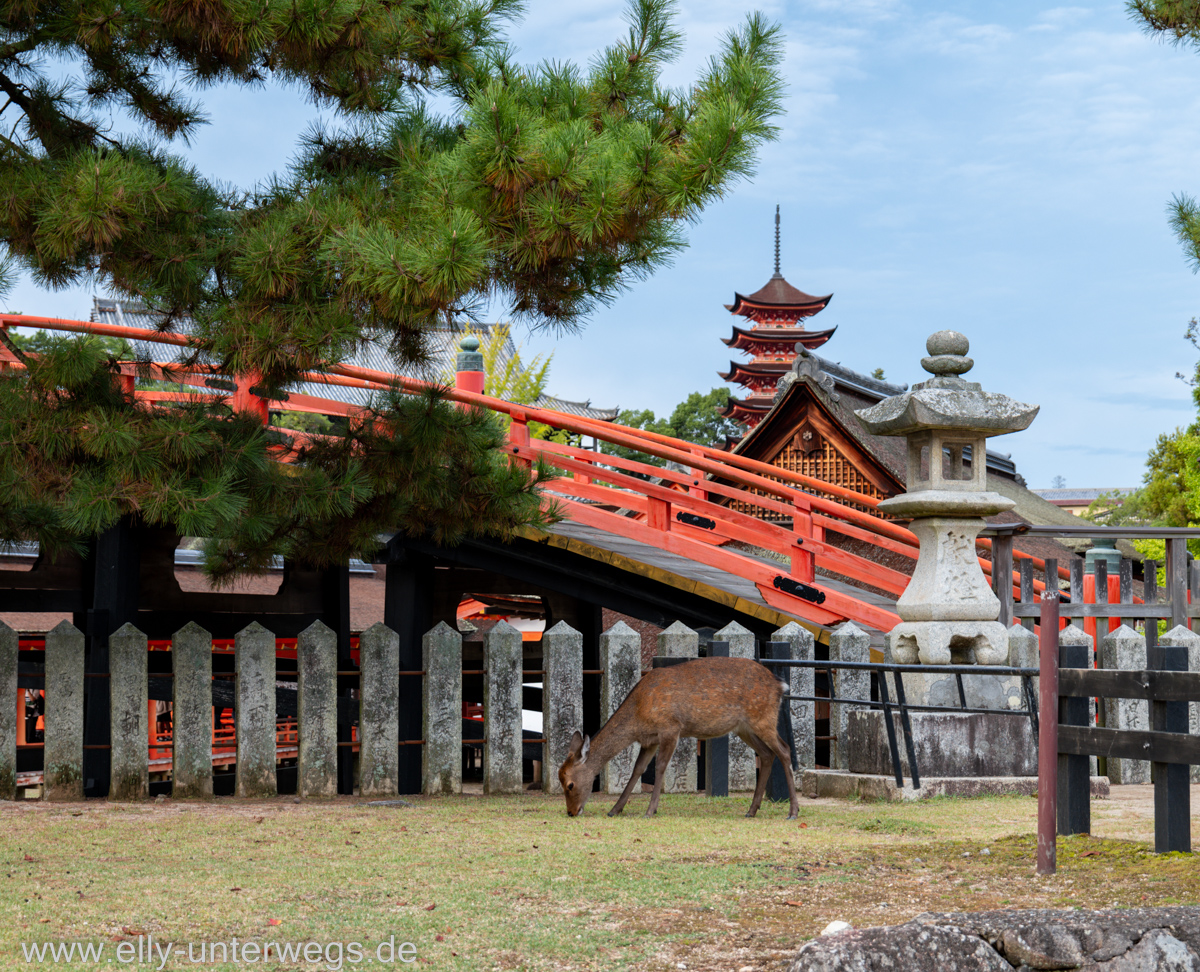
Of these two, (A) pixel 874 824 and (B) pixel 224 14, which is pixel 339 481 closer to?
(B) pixel 224 14

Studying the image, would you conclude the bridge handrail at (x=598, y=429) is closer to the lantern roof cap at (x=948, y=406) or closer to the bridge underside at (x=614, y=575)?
the bridge underside at (x=614, y=575)

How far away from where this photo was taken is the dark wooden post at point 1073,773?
5340 millimetres

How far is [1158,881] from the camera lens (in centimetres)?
447

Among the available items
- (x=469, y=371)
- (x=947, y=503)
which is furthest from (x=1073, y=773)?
(x=469, y=371)

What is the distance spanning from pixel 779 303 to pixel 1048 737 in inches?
1422

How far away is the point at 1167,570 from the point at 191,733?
9502mm

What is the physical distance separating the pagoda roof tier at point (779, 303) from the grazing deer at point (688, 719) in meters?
34.0

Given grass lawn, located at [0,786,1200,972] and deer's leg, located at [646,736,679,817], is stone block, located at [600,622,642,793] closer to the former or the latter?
deer's leg, located at [646,736,679,817]

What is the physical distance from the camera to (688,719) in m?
6.98

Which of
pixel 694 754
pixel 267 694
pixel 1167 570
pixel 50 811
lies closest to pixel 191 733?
pixel 267 694

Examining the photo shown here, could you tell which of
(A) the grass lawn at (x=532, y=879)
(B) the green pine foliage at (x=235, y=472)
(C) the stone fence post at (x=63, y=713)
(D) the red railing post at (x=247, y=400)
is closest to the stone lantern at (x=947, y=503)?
(A) the grass lawn at (x=532, y=879)

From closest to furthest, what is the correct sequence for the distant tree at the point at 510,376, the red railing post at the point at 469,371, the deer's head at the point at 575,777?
the deer's head at the point at 575,777 → the red railing post at the point at 469,371 → the distant tree at the point at 510,376

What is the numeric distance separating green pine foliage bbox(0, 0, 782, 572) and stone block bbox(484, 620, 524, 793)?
1.27 meters

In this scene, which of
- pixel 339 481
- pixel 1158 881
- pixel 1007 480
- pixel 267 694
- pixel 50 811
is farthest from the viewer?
pixel 1007 480
